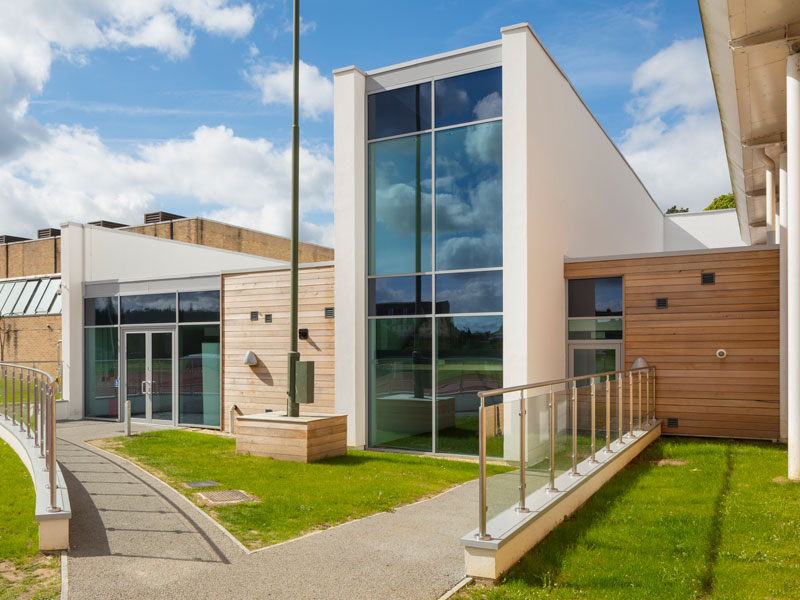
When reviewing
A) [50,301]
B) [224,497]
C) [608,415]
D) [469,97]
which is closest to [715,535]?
[608,415]

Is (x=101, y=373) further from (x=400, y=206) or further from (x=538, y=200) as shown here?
(x=538, y=200)

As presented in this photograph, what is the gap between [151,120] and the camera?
598 inches

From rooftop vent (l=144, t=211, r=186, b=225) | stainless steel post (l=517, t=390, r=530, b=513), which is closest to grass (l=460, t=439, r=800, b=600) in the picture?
stainless steel post (l=517, t=390, r=530, b=513)

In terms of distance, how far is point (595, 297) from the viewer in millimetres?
13234

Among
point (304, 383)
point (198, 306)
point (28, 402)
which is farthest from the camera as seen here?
point (198, 306)

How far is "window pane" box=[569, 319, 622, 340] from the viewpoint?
42.9 ft

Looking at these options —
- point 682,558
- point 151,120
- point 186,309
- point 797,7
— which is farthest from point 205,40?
point 682,558

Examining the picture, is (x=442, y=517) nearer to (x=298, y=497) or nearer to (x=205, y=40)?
(x=298, y=497)

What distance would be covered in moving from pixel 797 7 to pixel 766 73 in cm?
218

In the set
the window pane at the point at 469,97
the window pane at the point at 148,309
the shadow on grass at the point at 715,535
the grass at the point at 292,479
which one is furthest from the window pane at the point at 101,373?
A: the shadow on grass at the point at 715,535

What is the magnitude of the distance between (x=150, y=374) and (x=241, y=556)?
12202 mm

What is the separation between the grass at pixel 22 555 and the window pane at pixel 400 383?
628cm

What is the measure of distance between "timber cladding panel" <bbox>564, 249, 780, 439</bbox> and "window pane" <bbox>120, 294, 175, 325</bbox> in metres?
10.6

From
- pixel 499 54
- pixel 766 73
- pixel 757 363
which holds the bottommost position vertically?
pixel 757 363
